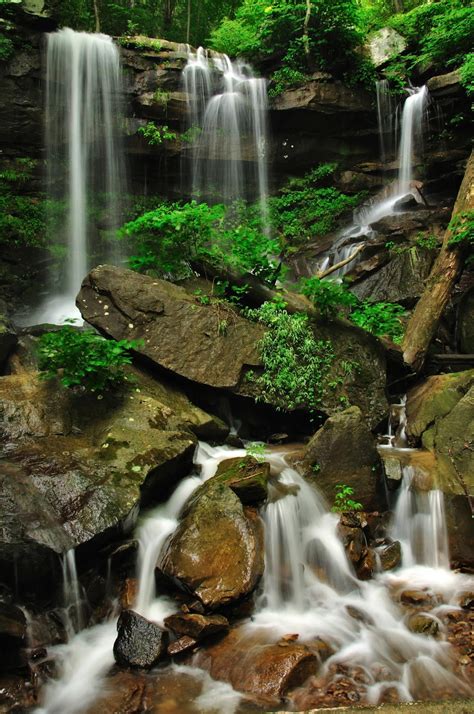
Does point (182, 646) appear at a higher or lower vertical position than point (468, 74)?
lower

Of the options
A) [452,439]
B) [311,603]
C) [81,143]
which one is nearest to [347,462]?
[452,439]

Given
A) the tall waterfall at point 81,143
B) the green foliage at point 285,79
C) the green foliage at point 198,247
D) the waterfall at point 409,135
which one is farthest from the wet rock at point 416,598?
the green foliage at point 285,79

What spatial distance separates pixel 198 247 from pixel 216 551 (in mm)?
4680

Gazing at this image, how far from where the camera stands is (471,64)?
36.6 feet

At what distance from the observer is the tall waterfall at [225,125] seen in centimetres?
1338

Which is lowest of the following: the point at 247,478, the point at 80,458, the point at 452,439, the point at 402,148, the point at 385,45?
the point at 247,478

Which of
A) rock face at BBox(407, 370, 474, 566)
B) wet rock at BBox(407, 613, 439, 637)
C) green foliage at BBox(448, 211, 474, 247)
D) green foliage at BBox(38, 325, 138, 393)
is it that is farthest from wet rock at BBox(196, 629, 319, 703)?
green foliage at BBox(448, 211, 474, 247)

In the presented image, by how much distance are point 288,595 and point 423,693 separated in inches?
50.9

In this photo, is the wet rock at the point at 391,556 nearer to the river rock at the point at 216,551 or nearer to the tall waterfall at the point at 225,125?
the river rock at the point at 216,551

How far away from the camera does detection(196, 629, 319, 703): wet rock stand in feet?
10.6

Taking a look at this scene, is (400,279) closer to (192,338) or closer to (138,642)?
(192,338)

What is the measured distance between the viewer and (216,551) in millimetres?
4070

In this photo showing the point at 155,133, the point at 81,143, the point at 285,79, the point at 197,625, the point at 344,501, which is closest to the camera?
the point at 197,625

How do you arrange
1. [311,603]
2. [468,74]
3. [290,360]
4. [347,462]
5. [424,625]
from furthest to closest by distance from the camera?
[468,74], [290,360], [347,462], [311,603], [424,625]
